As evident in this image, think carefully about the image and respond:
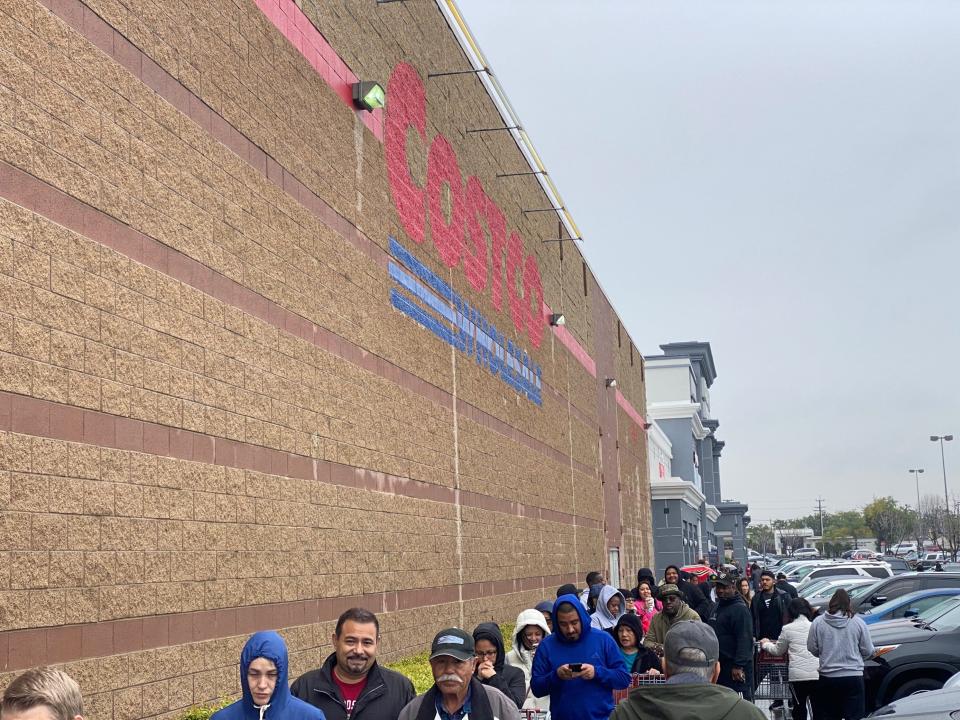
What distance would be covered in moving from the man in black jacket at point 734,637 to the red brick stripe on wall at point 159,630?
13.2 feet

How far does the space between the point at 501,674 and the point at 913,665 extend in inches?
A: 305

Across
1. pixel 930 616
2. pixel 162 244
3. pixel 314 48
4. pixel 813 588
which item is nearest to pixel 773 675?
pixel 930 616

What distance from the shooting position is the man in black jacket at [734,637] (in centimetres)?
1338

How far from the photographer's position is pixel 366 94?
14.2 m

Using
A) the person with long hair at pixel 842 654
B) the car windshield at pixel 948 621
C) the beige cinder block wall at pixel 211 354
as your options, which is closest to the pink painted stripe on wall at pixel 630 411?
the beige cinder block wall at pixel 211 354

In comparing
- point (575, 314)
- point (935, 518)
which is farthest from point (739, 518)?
point (575, 314)

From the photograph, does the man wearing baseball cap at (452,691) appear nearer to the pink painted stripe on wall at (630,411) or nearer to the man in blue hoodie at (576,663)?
the man in blue hoodie at (576,663)

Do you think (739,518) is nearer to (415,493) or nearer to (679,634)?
(415,493)

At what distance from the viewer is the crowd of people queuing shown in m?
4.80

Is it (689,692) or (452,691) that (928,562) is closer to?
(452,691)

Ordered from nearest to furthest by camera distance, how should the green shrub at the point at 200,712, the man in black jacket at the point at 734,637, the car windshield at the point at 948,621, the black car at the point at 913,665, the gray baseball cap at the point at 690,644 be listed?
the gray baseball cap at the point at 690,644, the green shrub at the point at 200,712, the man in black jacket at the point at 734,637, the black car at the point at 913,665, the car windshield at the point at 948,621

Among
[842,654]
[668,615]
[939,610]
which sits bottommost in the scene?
[842,654]

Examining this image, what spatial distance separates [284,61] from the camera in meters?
12.3

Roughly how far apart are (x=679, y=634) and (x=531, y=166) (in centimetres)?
2154
